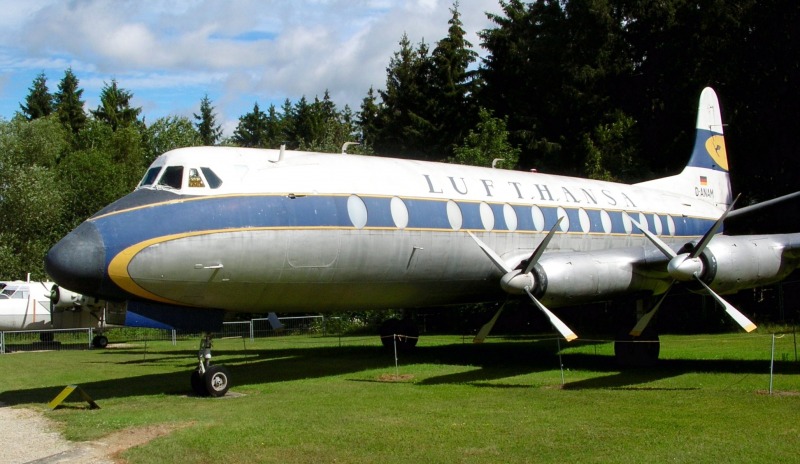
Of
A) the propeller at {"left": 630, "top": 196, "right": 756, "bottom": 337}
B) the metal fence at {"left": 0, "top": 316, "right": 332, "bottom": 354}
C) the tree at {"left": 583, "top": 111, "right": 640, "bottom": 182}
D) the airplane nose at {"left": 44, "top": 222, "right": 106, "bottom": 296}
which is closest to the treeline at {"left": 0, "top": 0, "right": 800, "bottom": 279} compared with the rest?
the tree at {"left": 583, "top": 111, "right": 640, "bottom": 182}

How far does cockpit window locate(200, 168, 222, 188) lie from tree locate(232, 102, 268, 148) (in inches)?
3656

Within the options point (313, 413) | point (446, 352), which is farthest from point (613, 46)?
point (313, 413)

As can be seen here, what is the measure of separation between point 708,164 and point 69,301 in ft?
73.9

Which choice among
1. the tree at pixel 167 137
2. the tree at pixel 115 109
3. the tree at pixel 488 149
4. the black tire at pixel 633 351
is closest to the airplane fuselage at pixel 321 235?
the black tire at pixel 633 351

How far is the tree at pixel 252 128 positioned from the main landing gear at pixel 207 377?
92.9m

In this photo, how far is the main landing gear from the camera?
44.1ft

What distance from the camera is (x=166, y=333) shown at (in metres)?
36.8

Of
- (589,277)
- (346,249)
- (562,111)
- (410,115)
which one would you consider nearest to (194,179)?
(346,249)

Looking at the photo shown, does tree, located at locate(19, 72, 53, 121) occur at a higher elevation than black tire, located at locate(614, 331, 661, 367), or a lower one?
higher

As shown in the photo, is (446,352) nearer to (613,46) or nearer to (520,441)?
(520,441)

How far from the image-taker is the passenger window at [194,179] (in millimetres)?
13109

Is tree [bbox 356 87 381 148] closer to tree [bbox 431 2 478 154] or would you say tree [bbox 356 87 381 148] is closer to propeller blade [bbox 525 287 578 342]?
tree [bbox 431 2 478 154]

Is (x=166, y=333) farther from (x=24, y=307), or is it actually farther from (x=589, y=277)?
(x=589, y=277)

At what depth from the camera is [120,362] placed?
22.3 m
